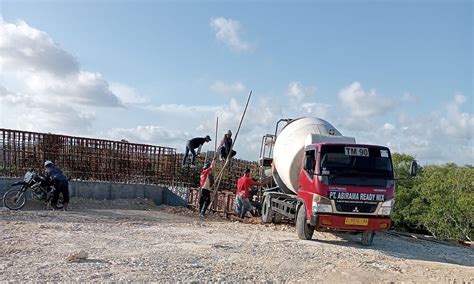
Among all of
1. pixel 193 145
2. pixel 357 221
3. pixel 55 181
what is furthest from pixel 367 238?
pixel 193 145

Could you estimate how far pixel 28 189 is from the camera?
1578cm

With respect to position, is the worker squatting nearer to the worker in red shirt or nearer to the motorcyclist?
the worker in red shirt

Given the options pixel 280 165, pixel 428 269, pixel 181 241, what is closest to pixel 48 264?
pixel 181 241

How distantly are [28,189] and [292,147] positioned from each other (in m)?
8.46

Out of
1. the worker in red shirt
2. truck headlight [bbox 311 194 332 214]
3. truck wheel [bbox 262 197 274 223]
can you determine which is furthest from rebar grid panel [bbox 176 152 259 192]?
truck headlight [bbox 311 194 332 214]

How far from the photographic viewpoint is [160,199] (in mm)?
22062

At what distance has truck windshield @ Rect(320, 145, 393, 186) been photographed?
11031 mm

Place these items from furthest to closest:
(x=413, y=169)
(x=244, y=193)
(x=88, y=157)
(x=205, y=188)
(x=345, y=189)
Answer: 1. (x=88, y=157)
2. (x=205, y=188)
3. (x=244, y=193)
4. (x=413, y=169)
5. (x=345, y=189)

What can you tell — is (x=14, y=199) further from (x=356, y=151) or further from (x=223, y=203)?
(x=356, y=151)

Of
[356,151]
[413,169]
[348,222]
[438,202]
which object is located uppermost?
[356,151]

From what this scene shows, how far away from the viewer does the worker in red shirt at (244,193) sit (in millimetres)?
15992

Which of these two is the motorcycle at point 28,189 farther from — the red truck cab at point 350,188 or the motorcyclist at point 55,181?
the red truck cab at point 350,188

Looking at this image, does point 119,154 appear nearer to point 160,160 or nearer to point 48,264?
point 160,160

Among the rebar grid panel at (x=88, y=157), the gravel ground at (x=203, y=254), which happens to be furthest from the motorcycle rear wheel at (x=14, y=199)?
the rebar grid panel at (x=88, y=157)
